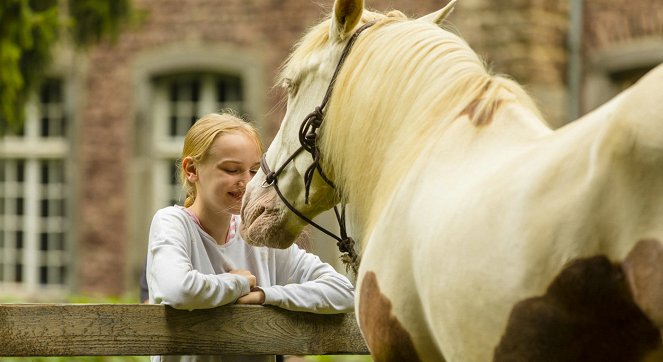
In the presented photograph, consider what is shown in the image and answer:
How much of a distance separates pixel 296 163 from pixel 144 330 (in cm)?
63

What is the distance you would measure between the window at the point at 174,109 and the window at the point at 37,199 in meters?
1.13

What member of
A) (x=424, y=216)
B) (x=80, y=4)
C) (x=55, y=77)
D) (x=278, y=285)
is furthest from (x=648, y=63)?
(x=424, y=216)

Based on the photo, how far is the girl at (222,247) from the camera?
3.54 meters

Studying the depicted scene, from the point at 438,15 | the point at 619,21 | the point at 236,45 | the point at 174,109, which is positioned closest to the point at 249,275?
the point at 438,15

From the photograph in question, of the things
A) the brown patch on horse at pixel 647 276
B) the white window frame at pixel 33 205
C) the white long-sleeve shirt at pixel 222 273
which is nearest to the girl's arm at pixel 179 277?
the white long-sleeve shirt at pixel 222 273

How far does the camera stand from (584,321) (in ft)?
7.79

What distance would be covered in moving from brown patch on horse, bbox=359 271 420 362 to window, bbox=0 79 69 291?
1218 cm

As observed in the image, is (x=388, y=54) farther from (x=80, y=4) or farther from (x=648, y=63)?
(x=648, y=63)

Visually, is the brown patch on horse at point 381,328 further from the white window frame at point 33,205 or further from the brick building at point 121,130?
the white window frame at point 33,205

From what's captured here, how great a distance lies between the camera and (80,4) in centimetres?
1081

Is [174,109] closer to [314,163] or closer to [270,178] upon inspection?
[270,178]

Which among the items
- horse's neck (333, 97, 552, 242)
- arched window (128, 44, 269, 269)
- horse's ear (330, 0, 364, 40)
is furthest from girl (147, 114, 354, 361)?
arched window (128, 44, 269, 269)

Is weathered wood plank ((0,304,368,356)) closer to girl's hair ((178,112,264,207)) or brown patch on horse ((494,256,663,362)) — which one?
girl's hair ((178,112,264,207))

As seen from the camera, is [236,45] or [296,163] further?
[236,45]
